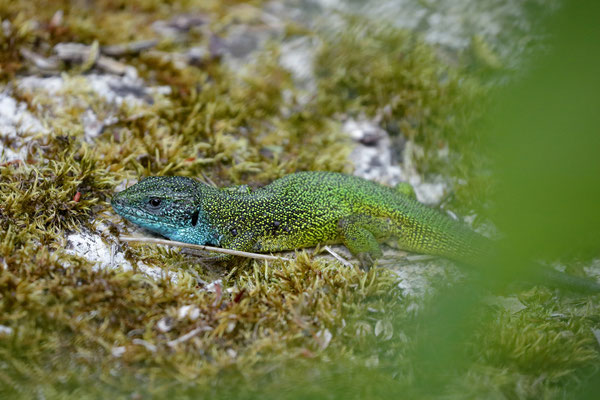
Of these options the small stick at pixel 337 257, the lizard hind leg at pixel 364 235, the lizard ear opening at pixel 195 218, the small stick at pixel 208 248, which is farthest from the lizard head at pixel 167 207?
the lizard hind leg at pixel 364 235

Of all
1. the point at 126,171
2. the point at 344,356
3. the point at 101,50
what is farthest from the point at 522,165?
the point at 101,50

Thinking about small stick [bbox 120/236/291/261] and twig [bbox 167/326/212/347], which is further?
small stick [bbox 120/236/291/261]

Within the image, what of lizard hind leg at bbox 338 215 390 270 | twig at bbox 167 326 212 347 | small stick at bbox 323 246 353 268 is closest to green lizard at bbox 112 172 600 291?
lizard hind leg at bbox 338 215 390 270

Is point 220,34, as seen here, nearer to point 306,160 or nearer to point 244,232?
point 306,160

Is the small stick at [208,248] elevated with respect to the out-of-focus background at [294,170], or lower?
lower

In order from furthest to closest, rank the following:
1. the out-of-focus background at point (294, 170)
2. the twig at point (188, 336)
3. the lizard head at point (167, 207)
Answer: the lizard head at point (167, 207) < the twig at point (188, 336) < the out-of-focus background at point (294, 170)

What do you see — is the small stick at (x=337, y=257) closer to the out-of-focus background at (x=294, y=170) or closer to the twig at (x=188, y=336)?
the out-of-focus background at (x=294, y=170)

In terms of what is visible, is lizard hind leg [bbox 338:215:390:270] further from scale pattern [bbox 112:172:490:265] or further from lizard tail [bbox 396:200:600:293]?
lizard tail [bbox 396:200:600:293]
